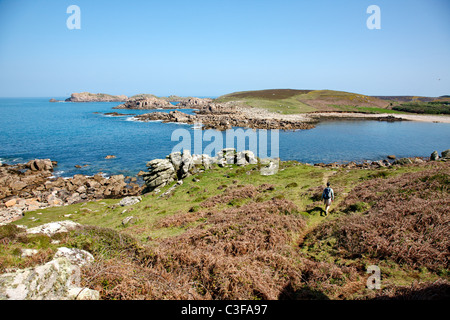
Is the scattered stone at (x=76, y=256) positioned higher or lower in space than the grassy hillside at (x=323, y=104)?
lower

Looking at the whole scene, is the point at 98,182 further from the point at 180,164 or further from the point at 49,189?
the point at 180,164

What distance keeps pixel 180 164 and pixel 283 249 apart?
29.2m

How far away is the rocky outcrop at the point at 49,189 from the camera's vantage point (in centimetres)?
3177

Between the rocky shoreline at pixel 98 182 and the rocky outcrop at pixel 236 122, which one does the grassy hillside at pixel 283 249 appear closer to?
the rocky shoreline at pixel 98 182

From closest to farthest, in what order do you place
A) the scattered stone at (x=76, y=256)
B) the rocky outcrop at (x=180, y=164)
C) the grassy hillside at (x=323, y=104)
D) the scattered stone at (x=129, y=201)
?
the scattered stone at (x=76, y=256) < the scattered stone at (x=129, y=201) < the rocky outcrop at (x=180, y=164) < the grassy hillside at (x=323, y=104)

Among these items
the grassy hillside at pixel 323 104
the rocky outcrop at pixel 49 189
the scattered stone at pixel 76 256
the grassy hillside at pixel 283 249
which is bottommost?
the rocky outcrop at pixel 49 189

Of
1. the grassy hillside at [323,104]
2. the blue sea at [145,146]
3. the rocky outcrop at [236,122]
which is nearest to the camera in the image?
the blue sea at [145,146]

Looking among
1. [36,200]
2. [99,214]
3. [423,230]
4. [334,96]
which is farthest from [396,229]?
[334,96]

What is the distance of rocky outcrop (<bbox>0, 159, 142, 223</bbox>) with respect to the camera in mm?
31766

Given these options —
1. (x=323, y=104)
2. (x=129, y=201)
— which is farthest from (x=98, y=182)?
(x=323, y=104)

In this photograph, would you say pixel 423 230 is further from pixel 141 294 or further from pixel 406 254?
pixel 141 294

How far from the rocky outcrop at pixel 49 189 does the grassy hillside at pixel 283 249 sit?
19.4 metres

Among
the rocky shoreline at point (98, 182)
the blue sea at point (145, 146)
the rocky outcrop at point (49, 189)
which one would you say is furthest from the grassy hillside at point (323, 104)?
the rocky outcrop at point (49, 189)
